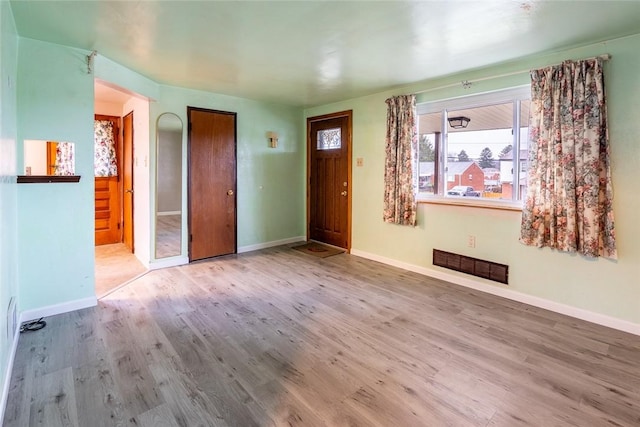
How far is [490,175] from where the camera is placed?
353 centimetres

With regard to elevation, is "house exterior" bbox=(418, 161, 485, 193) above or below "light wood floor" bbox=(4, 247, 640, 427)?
above

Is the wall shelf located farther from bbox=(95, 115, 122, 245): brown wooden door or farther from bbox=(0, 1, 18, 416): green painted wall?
bbox=(95, 115, 122, 245): brown wooden door

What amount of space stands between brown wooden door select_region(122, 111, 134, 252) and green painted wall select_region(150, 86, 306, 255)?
1.09m

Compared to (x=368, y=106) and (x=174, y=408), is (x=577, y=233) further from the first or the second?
(x=174, y=408)

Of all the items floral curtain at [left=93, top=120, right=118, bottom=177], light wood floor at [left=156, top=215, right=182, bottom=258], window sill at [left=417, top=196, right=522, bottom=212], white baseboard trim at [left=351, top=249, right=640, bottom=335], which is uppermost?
floral curtain at [left=93, top=120, right=118, bottom=177]

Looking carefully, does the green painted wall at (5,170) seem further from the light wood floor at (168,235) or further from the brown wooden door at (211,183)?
the brown wooden door at (211,183)

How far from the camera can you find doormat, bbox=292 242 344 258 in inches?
199

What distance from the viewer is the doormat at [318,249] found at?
199 inches

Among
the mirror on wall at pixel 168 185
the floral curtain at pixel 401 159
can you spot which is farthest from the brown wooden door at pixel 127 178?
the floral curtain at pixel 401 159

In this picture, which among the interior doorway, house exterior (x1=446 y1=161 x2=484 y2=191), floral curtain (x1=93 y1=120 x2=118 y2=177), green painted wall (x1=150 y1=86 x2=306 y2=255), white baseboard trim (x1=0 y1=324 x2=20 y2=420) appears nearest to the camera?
white baseboard trim (x1=0 y1=324 x2=20 y2=420)

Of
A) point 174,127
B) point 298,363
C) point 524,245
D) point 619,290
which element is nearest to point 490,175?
point 524,245

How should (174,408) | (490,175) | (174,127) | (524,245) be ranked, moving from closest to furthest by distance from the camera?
(174,408), (524,245), (490,175), (174,127)

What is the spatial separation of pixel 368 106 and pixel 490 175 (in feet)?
6.38

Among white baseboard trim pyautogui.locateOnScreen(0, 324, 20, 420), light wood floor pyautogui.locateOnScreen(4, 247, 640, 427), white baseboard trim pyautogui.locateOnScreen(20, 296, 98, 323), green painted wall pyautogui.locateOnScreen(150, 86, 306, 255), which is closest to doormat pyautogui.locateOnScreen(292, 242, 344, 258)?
green painted wall pyautogui.locateOnScreen(150, 86, 306, 255)
